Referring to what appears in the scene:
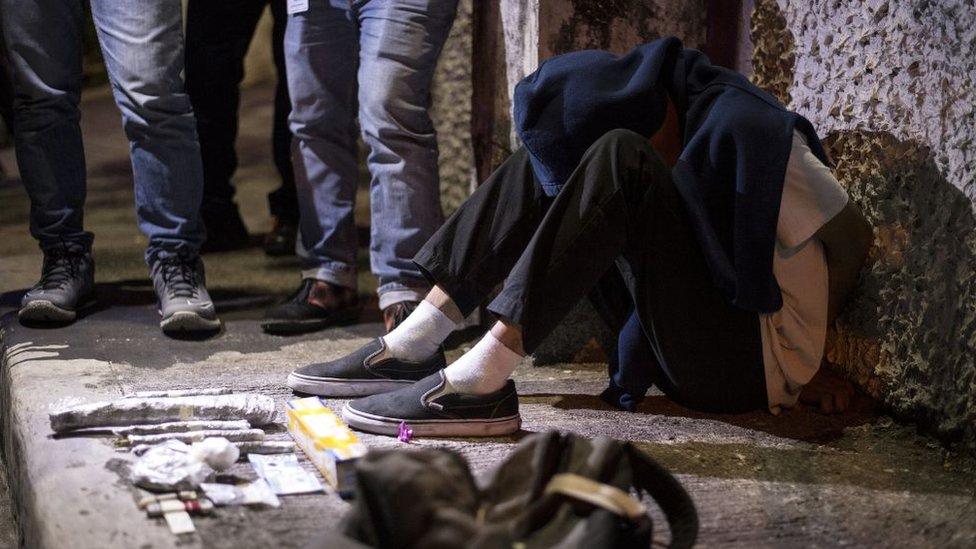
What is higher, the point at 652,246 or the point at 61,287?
the point at 652,246

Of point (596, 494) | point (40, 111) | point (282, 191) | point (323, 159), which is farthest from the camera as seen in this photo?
point (282, 191)

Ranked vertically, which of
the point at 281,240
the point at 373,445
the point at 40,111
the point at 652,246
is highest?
the point at 40,111

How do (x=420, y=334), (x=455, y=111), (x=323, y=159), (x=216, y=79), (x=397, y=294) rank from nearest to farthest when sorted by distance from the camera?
(x=420, y=334)
(x=397, y=294)
(x=323, y=159)
(x=455, y=111)
(x=216, y=79)

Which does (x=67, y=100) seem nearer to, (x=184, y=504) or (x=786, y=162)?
(x=184, y=504)

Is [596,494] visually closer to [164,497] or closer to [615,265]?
[164,497]

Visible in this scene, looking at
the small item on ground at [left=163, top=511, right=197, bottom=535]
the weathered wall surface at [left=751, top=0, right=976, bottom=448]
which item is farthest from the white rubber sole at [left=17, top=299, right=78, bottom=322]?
the weathered wall surface at [left=751, top=0, right=976, bottom=448]

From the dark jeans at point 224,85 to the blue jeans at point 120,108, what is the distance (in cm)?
68

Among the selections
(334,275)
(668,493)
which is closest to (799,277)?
(668,493)

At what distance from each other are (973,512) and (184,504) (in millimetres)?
1353

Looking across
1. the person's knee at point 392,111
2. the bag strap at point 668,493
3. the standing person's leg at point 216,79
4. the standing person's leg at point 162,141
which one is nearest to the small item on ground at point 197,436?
the bag strap at point 668,493

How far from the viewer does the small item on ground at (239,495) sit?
6.11 ft

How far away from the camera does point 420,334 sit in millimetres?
2434

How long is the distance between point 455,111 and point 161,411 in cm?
145

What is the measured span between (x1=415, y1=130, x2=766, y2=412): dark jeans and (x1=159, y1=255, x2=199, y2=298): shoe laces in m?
1.03
